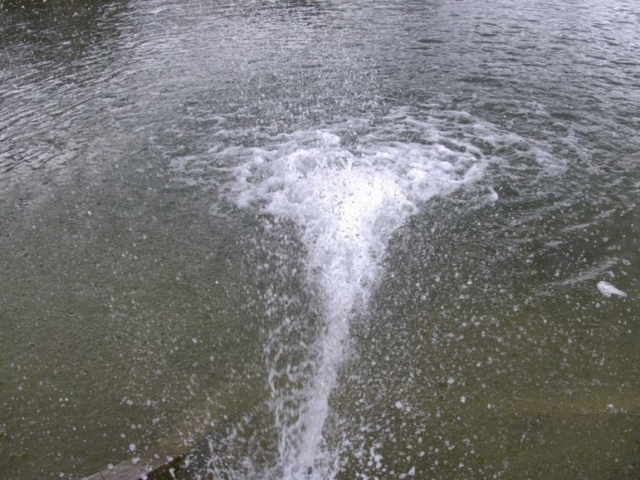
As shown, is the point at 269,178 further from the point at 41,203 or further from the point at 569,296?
the point at 569,296

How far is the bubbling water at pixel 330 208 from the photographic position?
3.84 m

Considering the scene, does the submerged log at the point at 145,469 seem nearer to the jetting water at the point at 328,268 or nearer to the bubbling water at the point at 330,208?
the jetting water at the point at 328,268

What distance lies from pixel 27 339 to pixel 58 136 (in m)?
4.60

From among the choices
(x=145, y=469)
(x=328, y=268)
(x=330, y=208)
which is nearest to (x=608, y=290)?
(x=328, y=268)

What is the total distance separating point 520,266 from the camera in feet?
16.8

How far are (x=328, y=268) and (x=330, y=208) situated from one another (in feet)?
3.79

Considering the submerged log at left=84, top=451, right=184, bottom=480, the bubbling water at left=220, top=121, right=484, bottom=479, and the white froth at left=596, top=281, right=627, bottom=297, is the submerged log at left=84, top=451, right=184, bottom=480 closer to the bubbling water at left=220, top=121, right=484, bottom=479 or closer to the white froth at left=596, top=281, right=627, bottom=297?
the bubbling water at left=220, top=121, right=484, bottom=479

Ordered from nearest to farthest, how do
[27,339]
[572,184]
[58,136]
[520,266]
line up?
1. [27,339]
2. [520,266]
3. [572,184]
4. [58,136]

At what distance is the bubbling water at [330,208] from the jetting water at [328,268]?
0.09 feet

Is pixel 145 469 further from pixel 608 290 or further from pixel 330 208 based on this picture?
pixel 608 290

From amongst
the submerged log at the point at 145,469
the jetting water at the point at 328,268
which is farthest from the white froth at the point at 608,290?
the submerged log at the point at 145,469

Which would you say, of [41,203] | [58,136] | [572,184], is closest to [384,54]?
[572,184]

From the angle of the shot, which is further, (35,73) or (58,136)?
(35,73)

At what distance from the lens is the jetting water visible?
3.73 meters
